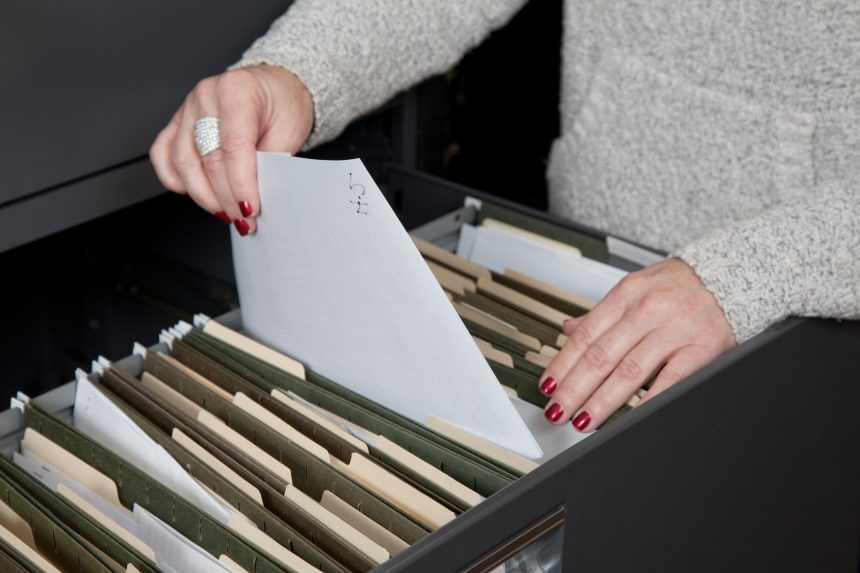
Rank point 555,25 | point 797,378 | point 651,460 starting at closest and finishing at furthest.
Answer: point 651,460
point 797,378
point 555,25

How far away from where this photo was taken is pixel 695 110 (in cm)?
94

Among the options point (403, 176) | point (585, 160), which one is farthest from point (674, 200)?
point (403, 176)

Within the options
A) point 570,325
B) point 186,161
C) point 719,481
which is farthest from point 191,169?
point 719,481

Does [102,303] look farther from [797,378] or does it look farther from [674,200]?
[797,378]

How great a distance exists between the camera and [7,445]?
65 cm

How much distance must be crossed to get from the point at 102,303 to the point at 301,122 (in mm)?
445

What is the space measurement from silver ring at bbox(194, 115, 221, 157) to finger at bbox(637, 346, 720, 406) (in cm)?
34

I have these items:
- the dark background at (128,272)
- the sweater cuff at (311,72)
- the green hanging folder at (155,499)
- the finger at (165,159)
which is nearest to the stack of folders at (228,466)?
the green hanging folder at (155,499)

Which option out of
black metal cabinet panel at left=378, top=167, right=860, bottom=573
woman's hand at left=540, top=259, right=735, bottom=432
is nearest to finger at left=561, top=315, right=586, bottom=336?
woman's hand at left=540, top=259, right=735, bottom=432

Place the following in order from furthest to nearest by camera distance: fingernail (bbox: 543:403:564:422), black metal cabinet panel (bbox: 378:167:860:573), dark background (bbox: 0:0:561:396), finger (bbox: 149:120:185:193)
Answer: dark background (bbox: 0:0:561:396) < finger (bbox: 149:120:185:193) < fingernail (bbox: 543:403:564:422) < black metal cabinet panel (bbox: 378:167:860:573)

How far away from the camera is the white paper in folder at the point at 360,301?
21.9 inches

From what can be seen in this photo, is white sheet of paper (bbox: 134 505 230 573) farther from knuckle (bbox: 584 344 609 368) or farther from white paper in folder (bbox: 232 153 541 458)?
knuckle (bbox: 584 344 609 368)

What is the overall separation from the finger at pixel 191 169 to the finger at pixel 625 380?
0.29 metres

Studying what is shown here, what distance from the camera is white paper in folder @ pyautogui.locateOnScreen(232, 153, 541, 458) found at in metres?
0.56
